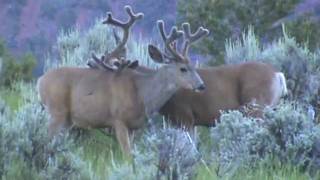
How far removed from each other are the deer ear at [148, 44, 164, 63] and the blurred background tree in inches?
358

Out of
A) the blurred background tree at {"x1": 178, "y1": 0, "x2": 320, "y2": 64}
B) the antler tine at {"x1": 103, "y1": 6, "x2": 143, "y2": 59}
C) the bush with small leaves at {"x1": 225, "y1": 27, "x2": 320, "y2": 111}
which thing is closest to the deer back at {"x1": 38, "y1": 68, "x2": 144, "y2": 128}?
the antler tine at {"x1": 103, "y1": 6, "x2": 143, "y2": 59}

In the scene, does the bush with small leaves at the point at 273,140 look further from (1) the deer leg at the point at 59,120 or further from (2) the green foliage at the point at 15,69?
(2) the green foliage at the point at 15,69

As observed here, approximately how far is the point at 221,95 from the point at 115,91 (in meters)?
1.19

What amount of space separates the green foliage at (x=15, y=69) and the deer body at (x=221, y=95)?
24.2 feet

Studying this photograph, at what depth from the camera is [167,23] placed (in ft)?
95.9

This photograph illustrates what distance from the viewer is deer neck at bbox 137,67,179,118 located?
436 inches

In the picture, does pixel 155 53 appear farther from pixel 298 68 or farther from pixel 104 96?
pixel 298 68

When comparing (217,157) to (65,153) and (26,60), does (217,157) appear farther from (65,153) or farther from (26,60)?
(26,60)

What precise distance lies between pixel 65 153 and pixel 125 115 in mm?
2415

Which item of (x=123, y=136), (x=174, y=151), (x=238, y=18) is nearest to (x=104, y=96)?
(x=123, y=136)

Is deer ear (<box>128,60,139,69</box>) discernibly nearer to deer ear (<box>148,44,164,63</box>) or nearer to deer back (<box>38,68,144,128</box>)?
deer back (<box>38,68,144,128</box>)

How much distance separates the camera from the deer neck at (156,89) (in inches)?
436

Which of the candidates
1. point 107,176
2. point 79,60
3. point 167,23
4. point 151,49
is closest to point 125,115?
point 151,49

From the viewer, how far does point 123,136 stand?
10.8 m
